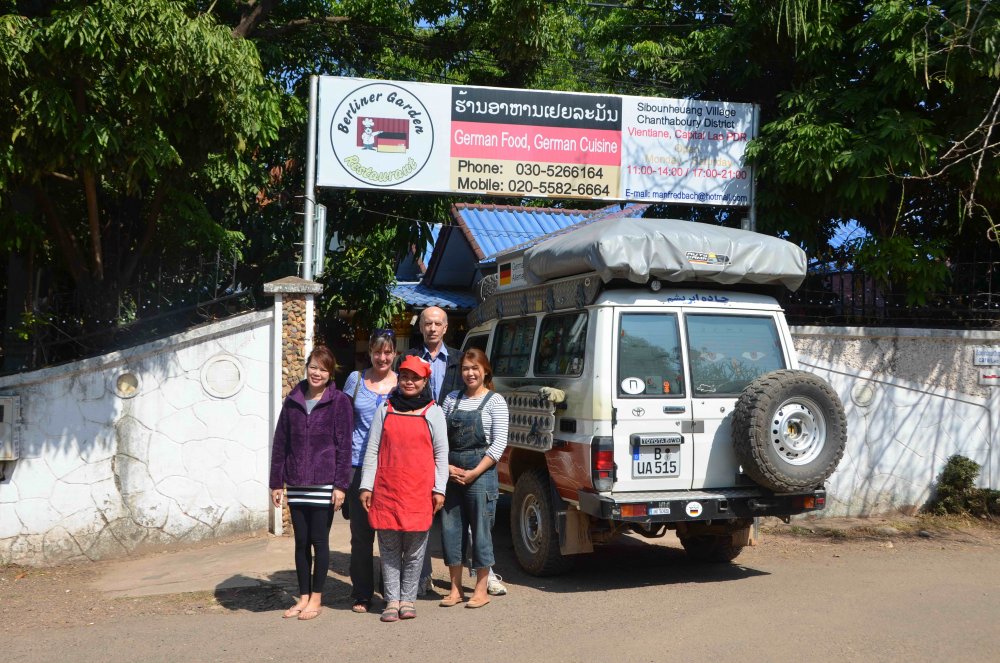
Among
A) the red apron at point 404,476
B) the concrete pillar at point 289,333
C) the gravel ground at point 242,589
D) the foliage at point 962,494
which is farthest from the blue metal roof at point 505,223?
the red apron at point 404,476

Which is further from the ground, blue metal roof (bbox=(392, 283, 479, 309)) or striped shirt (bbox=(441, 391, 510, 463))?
blue metal roof (bbox=(392, 283, 479, 309))

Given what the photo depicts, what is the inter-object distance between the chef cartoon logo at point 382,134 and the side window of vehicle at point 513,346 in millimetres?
2619

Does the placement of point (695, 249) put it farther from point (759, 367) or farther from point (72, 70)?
point (72, 70)

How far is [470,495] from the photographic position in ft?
20.0

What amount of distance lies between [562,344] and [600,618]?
6.80 feet

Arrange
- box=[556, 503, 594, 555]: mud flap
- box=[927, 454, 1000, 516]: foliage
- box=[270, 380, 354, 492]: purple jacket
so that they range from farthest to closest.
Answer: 1. box=[927, 454, 1000, 516]: foliage
2. box=[556, 503, 594, 555]: mud flap
3. box=[270, 380, 354, 492]: purple jacket

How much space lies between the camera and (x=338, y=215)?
1241 cm

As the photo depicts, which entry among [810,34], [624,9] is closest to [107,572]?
[810,34]

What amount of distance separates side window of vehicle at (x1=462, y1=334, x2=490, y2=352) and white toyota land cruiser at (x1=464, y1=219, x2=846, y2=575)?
1641 millimetres

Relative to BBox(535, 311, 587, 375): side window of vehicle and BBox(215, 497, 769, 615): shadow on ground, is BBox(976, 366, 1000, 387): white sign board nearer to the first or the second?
BBox(215, 497, 769, 615): shadow on ground

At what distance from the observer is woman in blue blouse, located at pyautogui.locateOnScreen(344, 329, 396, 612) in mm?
6164

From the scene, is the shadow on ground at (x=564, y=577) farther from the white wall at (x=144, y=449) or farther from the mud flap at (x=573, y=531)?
the white wall at (x=144, y=449)

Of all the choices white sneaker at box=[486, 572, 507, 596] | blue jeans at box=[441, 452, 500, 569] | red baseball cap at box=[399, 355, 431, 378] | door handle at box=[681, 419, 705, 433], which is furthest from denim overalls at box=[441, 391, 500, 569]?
door handle at box=[681, 419, 705, 433]

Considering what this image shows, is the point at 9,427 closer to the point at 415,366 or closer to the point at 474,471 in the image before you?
the point at 415,366
